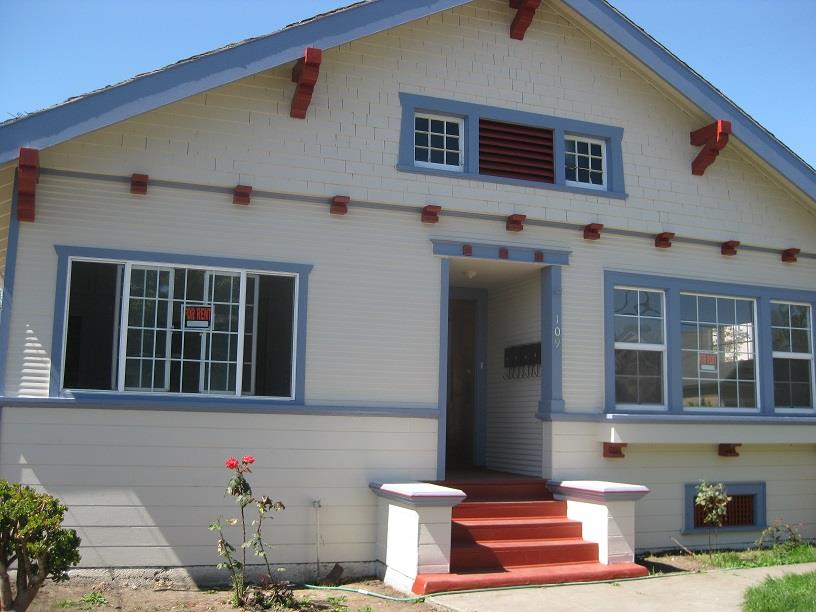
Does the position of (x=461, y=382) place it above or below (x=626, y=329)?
below

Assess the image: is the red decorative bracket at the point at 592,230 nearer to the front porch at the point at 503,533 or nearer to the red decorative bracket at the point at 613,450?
the red decorative bracket at the point at 613,450

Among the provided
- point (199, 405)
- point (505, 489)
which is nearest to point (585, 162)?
point (505, 489)

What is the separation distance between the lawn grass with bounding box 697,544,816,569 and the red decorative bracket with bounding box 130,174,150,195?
25.8 ft

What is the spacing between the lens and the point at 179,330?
952 centimetres

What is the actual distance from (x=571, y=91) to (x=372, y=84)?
2824 millimetres

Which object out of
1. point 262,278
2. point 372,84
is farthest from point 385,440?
point 372,84

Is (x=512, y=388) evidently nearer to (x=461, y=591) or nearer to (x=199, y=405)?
(x=461, y=591)

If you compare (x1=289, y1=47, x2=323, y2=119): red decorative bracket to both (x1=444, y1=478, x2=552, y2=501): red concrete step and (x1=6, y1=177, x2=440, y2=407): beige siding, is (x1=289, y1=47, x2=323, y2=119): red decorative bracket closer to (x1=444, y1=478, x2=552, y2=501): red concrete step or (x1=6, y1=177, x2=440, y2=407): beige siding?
(x1=6, y1=177, x2=440, y2=407): beige siding

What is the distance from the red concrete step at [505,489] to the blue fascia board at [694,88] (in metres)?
5.53

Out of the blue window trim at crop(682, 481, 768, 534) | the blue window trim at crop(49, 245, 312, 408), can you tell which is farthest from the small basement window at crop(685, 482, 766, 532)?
the blue window trim at crop(49, 245, 312, 408)

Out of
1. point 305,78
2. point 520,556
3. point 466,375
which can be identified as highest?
point 305,78

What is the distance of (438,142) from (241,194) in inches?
106

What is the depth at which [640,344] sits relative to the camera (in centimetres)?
1162

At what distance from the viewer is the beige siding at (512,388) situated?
451 inches
